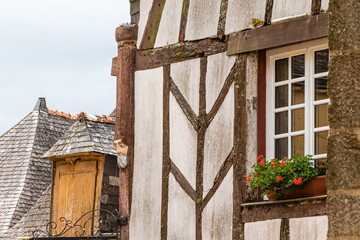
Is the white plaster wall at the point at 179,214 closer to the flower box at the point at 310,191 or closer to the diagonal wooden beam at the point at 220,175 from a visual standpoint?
the diagonal wooden beam at the point at 220,175

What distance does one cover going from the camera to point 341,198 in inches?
178

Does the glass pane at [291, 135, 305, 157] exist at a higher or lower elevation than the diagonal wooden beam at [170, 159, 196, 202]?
higher

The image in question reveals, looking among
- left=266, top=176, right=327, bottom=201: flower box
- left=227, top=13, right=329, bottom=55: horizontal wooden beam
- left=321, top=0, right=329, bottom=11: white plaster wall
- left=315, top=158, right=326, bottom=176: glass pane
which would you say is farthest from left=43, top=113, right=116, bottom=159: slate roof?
left=321, top=0, right=329, bottom=11: white plaster wall

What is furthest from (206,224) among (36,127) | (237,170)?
(36,127)

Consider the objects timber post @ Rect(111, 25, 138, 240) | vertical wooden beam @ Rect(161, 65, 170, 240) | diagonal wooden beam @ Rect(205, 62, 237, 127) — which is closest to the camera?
diagonal wooden beam @ Rect(205, 62, 237, 127)

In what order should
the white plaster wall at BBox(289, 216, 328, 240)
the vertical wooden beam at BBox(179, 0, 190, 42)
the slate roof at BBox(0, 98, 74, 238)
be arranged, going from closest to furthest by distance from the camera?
the white plaster wall at BBox(289, 216, 328, 240) → the vertical wooden beam at BBox(179, 0, 190, 42) → the slate roof at BBox(0, 98, 74, 238)

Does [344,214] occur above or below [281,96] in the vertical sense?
below

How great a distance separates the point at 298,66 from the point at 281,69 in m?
0.20

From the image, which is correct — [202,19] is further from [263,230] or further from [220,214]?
[263,230]

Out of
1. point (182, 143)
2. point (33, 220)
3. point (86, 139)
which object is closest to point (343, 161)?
point (182, 143)

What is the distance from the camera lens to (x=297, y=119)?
873cm

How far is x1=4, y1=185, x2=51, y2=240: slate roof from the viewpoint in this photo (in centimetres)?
1499

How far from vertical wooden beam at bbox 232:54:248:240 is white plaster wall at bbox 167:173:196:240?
0.57m

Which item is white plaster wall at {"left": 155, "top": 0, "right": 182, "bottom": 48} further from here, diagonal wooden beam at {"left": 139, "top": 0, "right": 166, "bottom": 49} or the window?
the window
